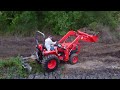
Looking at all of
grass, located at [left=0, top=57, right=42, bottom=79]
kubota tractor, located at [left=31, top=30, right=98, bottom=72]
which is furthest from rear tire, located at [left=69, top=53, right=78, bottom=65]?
grass, located at [left=0, top=57, right=42, bottom=79]

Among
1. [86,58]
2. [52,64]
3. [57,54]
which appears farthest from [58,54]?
[86,58]

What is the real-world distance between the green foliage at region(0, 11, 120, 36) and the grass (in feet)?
10.5

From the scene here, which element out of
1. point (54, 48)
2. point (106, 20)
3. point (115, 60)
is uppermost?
point (106, 20)

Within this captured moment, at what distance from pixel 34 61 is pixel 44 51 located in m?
0.62

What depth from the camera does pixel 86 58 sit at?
8.98m

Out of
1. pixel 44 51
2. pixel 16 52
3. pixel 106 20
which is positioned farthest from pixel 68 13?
pixel 44 51

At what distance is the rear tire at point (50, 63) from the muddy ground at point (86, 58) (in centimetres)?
16

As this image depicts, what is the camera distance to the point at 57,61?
791 centimetres

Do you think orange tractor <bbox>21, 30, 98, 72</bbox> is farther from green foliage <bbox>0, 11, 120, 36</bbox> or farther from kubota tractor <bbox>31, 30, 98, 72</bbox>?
green foliage <bbox>0, 11, 120, 36</bbox>

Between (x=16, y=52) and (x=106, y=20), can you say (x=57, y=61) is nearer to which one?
(x=16, y=52)

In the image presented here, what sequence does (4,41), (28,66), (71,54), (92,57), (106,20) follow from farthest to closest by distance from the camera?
(106,20) < (4,41) < (92,57) < (71,54) < (28,66)

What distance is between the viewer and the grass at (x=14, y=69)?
7473 mm

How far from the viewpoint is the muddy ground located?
758 centimetres

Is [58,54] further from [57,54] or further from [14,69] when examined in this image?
[14,69]
